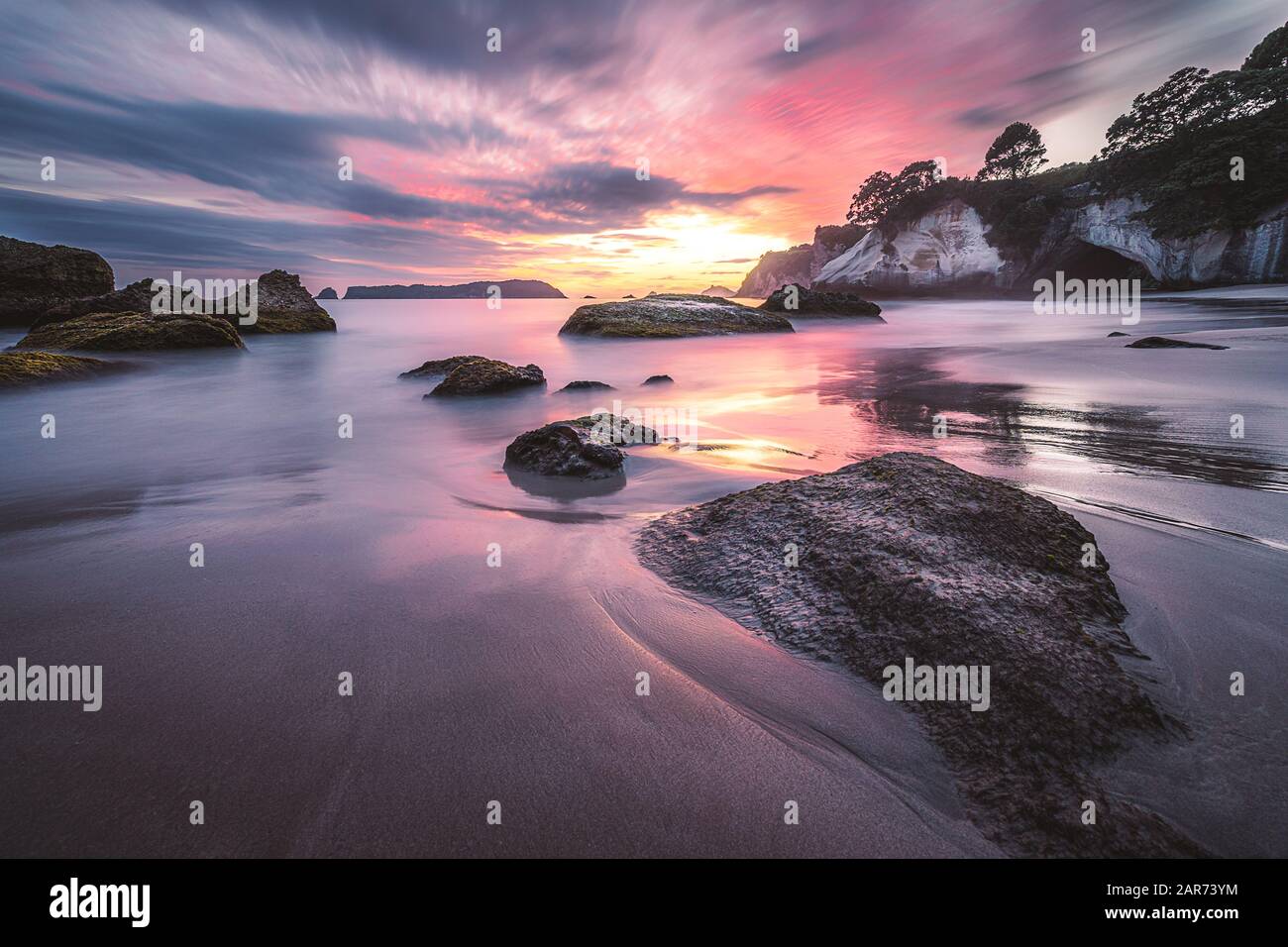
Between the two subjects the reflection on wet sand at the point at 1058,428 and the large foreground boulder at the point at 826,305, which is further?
the large foreground boulder at the point at 826,305

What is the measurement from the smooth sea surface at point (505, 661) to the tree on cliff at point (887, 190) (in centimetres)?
6503

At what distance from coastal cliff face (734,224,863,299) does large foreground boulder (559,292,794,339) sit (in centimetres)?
5751

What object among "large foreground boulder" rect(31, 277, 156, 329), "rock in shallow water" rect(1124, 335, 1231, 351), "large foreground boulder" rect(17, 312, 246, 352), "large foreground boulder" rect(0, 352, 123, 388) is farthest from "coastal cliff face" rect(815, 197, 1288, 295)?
"large foreground boulder" rect(31, 277, 156, 329)

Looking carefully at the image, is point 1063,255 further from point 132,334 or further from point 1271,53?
point 132,334

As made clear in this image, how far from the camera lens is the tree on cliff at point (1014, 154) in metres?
59.0

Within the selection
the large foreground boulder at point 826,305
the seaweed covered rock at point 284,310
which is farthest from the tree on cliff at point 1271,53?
the seaweed covered rock at point 284,310

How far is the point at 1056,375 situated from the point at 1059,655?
13553 millimetres

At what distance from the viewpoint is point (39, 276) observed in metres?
24.8

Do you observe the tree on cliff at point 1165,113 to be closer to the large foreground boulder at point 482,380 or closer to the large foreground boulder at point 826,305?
the large foreground boulder at point 826,305

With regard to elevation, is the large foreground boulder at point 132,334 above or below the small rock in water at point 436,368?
above
